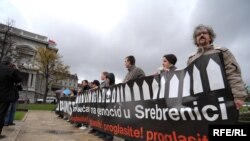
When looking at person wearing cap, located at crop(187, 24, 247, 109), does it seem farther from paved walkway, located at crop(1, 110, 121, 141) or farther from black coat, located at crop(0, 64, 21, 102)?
paved walkway, located at crop(1, 110, 121, 141)

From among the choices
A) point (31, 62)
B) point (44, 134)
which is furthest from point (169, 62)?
point (31, 62)

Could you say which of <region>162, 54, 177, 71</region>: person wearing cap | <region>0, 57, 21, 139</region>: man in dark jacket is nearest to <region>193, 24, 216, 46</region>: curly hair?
<region>162, 54, 177, 71</region>: person wearing cap

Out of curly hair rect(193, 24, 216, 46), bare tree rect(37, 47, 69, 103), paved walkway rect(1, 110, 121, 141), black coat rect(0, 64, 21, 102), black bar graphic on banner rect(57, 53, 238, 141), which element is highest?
bare tree rect(37, 47, 69, 103)

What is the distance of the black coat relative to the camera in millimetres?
6023

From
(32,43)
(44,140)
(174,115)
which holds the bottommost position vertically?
(44,140)

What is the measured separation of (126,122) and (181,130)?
1948mm

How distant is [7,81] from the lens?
616 centimetres

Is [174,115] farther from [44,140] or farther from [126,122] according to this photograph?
[44,140]

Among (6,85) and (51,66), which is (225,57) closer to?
(6,85)

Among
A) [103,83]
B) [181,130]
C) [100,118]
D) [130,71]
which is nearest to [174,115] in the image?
[181,130]

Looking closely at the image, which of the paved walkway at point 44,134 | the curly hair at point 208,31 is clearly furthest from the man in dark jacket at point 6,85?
the curly hair at point 208,31

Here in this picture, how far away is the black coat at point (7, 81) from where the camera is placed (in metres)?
6.02

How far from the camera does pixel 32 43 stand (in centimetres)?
7538

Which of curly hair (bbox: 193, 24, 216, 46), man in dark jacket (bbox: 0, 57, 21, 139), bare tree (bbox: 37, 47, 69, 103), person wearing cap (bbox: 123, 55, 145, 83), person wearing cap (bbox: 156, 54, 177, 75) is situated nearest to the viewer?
curly hair (bbox: 193, 24, 216, 46)
